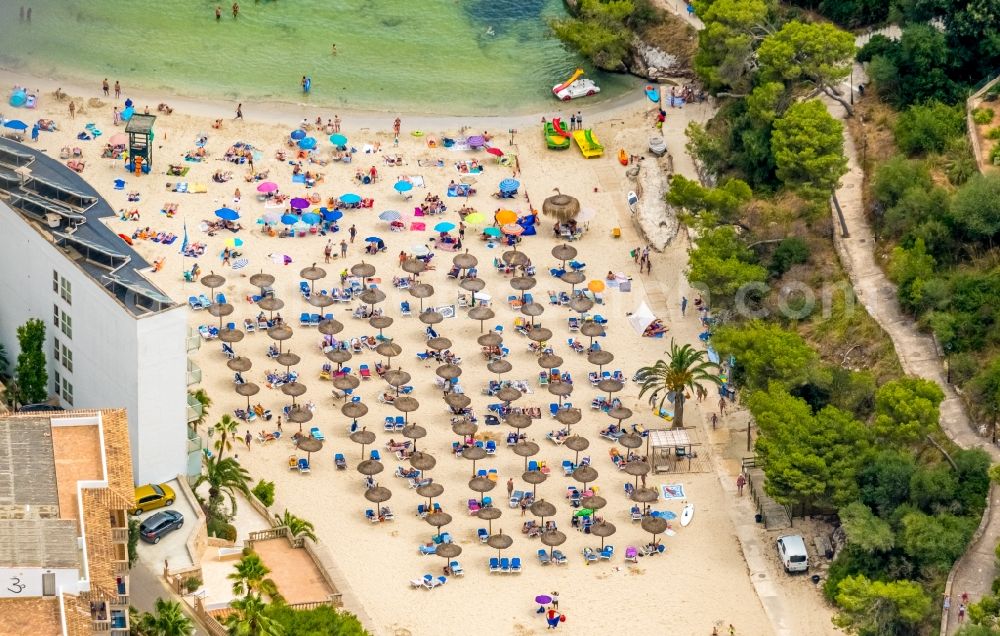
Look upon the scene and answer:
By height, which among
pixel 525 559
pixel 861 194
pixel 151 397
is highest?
pixel 861 194

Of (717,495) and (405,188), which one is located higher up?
(405,188)

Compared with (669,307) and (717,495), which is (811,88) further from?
(717,495)

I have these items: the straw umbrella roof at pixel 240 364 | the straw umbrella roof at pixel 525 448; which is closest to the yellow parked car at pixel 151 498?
the straw umbrella roof at pixel 240 364

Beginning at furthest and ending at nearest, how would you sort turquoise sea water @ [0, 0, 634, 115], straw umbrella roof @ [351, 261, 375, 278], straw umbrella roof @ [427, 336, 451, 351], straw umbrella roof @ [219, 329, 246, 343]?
turquoise sea water @ [0, 0, 634, 115], straw umbrella roof @ [351, 261, 375, 278], straw umbrella roof @ [427, 336, 451, 351], straw umbrella roof @ [219, 329, 246, 343]

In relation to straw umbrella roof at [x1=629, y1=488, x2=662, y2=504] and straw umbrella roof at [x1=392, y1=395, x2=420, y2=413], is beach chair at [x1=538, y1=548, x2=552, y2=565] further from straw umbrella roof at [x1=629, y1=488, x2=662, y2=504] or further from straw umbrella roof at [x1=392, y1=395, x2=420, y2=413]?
straw umbrella roof at [x1=392, y1=395, x2=420, y2=413]

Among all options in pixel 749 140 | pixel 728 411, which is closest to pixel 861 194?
pixel 749 140

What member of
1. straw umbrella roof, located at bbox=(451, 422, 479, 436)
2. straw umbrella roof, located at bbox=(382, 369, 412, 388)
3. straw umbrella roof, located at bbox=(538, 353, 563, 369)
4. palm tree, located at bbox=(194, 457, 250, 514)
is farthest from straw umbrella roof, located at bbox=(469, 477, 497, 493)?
straw umbrella roof, located at bbox=(538, 353, 563, 369)
